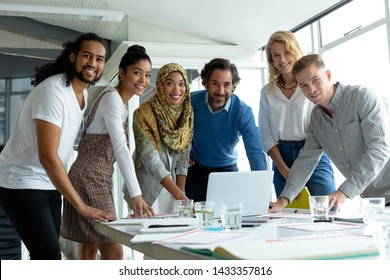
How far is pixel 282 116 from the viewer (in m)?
2.74

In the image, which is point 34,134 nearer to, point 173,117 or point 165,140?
point 165,140

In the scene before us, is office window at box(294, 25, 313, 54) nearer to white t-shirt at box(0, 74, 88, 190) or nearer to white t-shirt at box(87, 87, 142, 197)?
white t-shirt at box(87, 87, 142, 197)

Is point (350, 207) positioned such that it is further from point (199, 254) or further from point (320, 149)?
point (199, 254)

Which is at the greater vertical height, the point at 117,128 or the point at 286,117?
the point at 286,117

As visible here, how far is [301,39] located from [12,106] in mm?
3788

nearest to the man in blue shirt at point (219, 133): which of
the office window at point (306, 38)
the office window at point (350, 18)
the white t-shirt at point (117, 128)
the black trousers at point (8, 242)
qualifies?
the white t-shirt at point (117, 128)

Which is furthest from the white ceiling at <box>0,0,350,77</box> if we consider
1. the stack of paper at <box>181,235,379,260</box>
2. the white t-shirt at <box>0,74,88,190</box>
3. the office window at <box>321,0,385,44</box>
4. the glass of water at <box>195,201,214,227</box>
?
the stack of paper at <box>181,235,379,260</box>

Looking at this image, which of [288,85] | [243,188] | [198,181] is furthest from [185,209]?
[288,85]

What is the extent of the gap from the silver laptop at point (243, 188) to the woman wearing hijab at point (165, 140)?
48 cm

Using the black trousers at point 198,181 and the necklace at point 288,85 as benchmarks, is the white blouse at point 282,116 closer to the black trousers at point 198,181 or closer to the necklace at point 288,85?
the necklace at point 288,85

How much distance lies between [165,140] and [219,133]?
1.22ft
